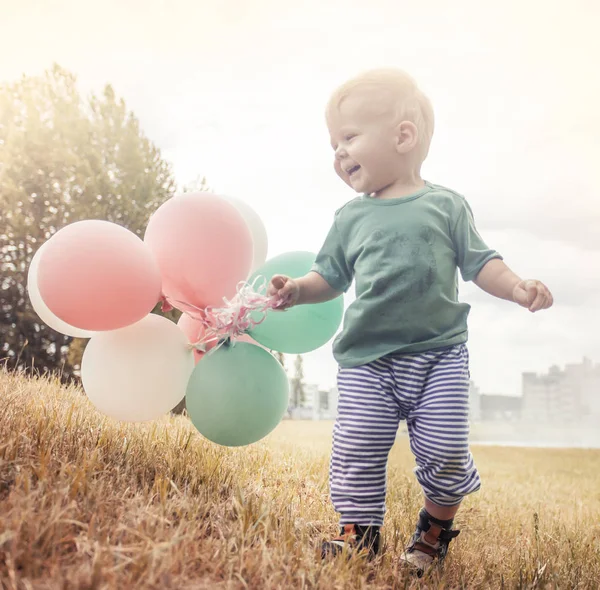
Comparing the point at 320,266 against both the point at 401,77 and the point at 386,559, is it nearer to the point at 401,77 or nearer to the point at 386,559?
the point at 401,77

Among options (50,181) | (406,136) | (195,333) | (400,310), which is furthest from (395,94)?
(50,181)

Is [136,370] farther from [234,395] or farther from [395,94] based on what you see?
[395,94]

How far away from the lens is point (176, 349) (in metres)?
2.16

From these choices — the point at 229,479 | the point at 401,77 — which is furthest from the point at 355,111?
the point at 229,479

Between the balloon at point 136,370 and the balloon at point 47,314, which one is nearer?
the balloon at point 136,370

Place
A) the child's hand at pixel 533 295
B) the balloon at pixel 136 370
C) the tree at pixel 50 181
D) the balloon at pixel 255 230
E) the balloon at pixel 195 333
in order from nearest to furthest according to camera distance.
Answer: the child's hand at pixel 533 295, the balloon at pixel 136 370, the balloon at pixel 195 333, the balloon at pixel 255 230, the tree at pixel 50 181

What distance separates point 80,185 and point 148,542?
4.48 meters

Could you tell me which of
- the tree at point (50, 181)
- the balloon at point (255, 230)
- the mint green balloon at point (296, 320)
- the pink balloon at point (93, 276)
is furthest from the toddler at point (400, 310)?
the tree at point (50, 181)

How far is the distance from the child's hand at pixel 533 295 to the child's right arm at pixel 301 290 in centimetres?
59

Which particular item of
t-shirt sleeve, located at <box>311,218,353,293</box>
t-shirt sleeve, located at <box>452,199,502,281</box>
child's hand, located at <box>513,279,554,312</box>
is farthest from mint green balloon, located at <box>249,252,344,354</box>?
child's hand, located at <box>513,279,554,312</box>

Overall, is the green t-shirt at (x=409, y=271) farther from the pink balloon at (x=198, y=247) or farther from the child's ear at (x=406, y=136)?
the pink balloon at (x=198, y=247)

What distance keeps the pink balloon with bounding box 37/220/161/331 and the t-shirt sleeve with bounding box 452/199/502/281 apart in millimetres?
998

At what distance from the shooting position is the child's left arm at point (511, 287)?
177 centimetres

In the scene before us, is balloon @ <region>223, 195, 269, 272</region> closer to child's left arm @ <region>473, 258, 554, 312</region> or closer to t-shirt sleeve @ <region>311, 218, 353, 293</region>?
t-shirt sleeve @ <region>311, 218, 353, 293</region>
